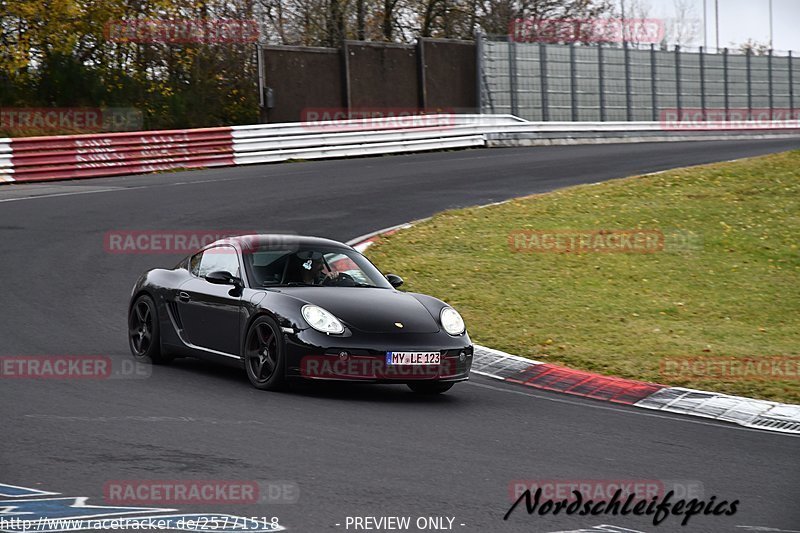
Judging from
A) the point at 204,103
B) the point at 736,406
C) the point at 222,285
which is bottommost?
the point at 736,406

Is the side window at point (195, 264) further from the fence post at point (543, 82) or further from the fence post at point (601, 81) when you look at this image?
the fence post at point (601, 81)

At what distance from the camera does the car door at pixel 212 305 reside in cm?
984

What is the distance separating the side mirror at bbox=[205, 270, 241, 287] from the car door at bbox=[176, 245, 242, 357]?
6cm

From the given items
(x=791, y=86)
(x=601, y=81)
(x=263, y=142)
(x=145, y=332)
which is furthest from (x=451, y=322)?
(x=791, y=86)

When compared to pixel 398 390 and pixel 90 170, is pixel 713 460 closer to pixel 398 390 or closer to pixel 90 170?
pixel 398 390

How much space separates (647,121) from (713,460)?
33.9 m

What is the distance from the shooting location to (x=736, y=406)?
30.7ft

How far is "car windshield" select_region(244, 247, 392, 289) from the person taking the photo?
9938 mm

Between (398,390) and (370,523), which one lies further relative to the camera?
(398,390)

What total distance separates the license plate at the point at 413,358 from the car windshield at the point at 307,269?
46.8 inches

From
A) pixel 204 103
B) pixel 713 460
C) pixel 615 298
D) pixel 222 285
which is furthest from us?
pixel 204 103

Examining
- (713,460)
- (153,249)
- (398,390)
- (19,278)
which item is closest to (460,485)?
(713,460)

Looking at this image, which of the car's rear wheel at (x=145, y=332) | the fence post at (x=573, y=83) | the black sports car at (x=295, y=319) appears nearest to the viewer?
the black sports car at (x=295, y=319)

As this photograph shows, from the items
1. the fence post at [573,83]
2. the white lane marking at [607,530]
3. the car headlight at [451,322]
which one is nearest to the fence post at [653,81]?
the fence post at [573,83]
